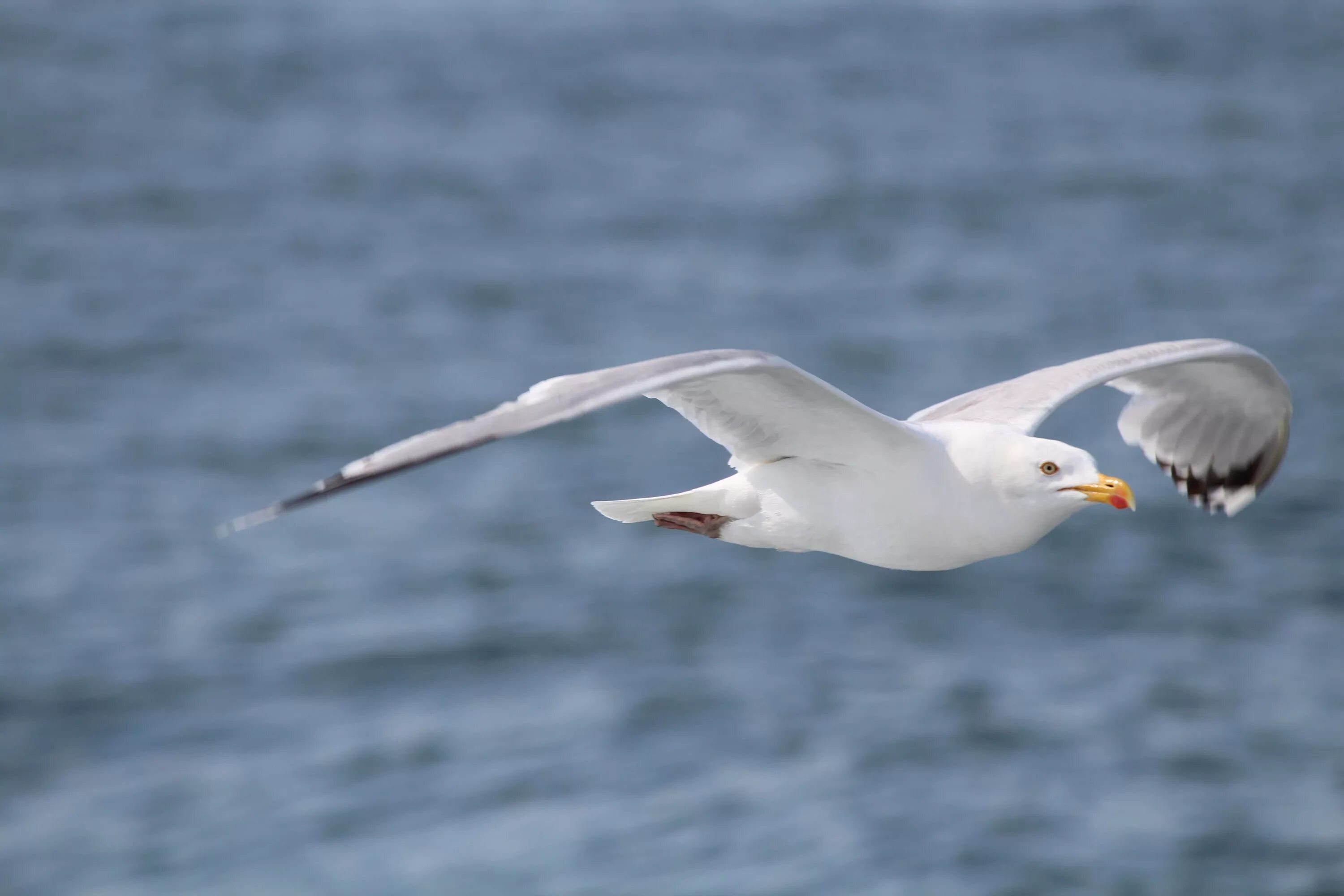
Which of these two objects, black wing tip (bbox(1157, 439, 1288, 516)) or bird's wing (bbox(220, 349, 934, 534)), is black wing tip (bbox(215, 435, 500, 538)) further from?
black wing tip (bbox(1157, 439, 1288, 516))

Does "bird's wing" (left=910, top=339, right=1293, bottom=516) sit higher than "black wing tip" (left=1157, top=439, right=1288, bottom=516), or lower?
higher

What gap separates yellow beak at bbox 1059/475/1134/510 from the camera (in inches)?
276

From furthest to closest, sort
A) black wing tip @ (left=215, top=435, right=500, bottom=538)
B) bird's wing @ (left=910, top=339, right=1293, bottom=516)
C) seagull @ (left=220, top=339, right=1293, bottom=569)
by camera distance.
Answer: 1. bird's wing @ (left=910, top=339, right=1293, bottom=516)
2. seagull @ (left=220, top=339, right=1293, bottom=569)
3. black wing tip @ (left=215, top=435, right=500, bottom=538)

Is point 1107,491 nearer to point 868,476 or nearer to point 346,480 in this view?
point 868,476

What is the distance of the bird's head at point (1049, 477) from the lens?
7113 millimetres

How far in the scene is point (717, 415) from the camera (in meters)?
7.20

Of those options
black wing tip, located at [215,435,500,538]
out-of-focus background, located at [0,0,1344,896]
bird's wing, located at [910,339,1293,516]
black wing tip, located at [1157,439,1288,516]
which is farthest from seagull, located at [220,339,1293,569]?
out-of-focus background, located at [0,0,1344,896]

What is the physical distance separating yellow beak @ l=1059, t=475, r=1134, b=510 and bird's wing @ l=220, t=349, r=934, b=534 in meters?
0.65

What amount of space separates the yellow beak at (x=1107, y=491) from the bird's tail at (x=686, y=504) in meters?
1.41

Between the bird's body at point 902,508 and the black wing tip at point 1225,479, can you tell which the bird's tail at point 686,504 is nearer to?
the bird's body at point 902,508

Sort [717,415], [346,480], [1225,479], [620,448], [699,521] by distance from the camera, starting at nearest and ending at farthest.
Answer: [346,480]
[717,415]
[699,521]
[1225,479]
[620,448]

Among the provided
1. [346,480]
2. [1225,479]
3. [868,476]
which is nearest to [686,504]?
[868,476]

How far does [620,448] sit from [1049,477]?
24.1m

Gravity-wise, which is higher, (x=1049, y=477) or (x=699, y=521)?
(x=699, y=521)
